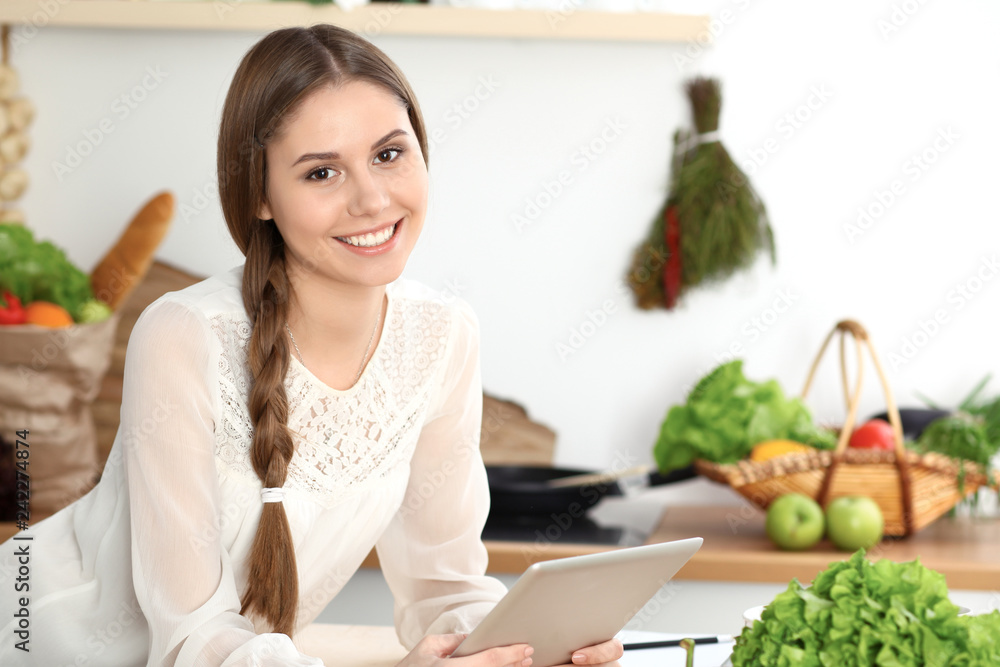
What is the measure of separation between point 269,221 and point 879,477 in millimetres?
1160

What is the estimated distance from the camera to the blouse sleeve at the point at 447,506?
1.22m

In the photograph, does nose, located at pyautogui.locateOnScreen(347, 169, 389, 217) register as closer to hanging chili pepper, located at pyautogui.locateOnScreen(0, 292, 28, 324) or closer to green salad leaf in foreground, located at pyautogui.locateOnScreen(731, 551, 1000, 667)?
green salad leaf in foreground, located at pyautogui.locateOnScreen(731, 551, 1000, 667)

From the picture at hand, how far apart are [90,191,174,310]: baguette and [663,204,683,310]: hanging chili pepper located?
39.1 inches

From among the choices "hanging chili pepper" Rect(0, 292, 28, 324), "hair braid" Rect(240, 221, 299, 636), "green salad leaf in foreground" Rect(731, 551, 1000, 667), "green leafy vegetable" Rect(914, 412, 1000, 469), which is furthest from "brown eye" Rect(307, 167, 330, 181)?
"green leafy vegetable" Rect(914, 412, 1000, 469)

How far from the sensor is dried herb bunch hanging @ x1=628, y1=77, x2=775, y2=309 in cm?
200

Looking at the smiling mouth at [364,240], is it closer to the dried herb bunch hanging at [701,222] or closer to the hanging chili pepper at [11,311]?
the hanging chili pepper at [11,311]

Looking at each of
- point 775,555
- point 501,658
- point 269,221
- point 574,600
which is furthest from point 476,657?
point 775,555

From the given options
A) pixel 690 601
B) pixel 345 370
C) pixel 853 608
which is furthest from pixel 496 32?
pixel 853 608

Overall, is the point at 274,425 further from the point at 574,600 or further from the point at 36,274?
the point at 36,274

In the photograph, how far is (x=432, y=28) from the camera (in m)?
1.93

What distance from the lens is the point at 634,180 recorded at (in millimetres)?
2090

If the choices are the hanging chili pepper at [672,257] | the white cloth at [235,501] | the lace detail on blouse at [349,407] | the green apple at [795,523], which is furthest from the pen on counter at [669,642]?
the hanging chili pepper at [672,257]

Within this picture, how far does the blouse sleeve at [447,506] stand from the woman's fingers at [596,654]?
293 mm

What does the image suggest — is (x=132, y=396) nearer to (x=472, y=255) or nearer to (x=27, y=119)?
(x=472, y=255)
